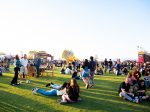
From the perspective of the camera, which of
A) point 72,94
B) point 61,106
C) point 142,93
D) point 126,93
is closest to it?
point 61,106

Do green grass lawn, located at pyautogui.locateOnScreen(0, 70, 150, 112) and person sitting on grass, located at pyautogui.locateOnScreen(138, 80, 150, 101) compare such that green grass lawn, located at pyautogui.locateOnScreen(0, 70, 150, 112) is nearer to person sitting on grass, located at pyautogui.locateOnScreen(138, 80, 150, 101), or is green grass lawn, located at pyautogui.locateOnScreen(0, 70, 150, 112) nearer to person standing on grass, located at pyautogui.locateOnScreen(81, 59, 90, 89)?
person sitting on grass, located at pyautogui.locateOnScreen(138, 80, 150, 101)

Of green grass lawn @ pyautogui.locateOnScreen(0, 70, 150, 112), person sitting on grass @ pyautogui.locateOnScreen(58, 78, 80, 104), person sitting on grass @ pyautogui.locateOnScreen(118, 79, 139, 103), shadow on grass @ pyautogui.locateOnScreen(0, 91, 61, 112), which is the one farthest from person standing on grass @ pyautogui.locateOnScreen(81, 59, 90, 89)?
shadow on grass @ pyautogui.locateOnScreen(0, 91, 61, 112)

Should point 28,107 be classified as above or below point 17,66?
below

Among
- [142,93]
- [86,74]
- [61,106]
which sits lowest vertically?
[61,106]

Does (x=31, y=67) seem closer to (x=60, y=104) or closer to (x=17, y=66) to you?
(x=17, y=66)

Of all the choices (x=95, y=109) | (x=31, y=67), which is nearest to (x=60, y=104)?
(x=95, y=109)

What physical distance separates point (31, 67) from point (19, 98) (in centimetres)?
1108

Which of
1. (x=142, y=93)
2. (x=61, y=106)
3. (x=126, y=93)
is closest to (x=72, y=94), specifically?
(x=61, y=106)

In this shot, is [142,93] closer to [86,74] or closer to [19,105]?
[86,74]

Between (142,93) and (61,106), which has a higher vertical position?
(142,93)

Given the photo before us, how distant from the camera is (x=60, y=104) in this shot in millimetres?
10289

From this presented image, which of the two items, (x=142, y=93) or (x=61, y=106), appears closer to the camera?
(x=61, y=106)

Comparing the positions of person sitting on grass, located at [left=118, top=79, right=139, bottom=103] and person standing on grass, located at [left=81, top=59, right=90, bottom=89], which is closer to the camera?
person sitting on grass, located at [left=118, top=79, right=139, bottom=103]

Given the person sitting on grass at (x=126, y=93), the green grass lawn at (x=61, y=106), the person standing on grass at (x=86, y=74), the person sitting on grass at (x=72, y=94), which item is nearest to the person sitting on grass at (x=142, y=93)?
the person sitting on grass at (x=126, y=93)
